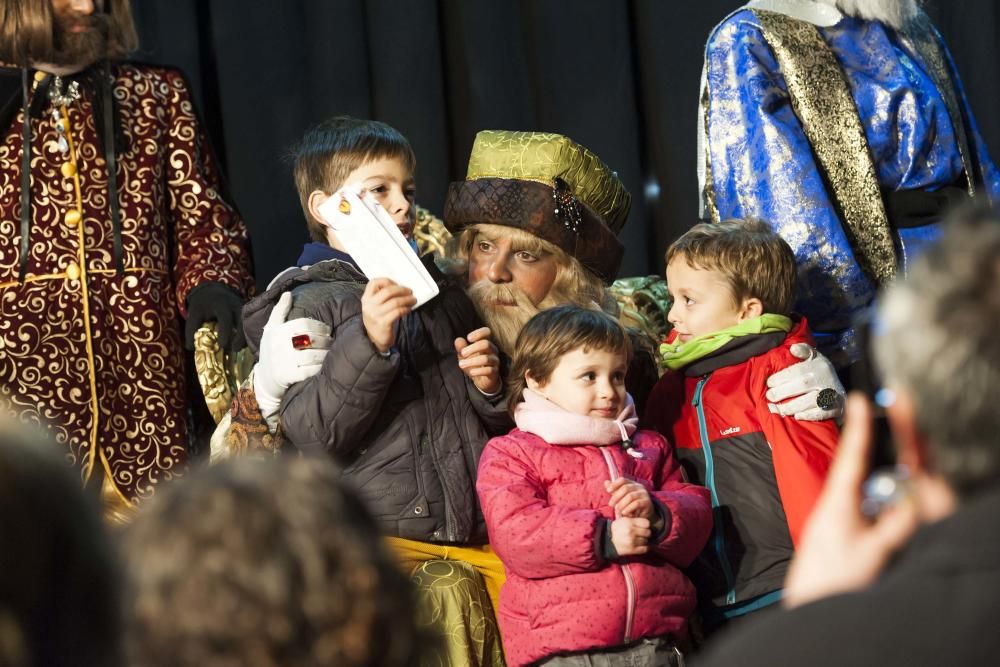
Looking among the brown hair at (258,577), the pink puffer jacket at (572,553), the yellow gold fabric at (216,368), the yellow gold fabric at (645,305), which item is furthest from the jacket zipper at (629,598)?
the brown hair at (258,577)

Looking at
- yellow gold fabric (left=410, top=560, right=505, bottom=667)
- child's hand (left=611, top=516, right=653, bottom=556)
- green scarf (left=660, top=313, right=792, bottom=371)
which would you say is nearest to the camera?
child's hand (left=611, top=516, right=653, bottom=556)

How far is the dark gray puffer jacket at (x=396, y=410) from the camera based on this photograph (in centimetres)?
257

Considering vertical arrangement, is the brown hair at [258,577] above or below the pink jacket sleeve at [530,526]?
above

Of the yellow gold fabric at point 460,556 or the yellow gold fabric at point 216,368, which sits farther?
the yellow gold fabric at point 216,368

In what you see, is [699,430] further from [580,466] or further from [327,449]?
[327,449]

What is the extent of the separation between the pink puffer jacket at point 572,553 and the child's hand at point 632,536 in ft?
0.13

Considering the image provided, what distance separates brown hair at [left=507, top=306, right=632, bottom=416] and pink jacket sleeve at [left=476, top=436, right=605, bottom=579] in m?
0.19

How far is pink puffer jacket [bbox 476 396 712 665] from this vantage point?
244 centimetres

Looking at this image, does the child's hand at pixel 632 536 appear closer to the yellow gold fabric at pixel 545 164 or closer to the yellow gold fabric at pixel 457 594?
the yellow gold fabric at pixel 457 594

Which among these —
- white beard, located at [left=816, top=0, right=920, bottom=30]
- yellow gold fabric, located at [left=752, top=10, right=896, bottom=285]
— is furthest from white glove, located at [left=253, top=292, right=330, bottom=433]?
white beard, located at [left=816, top=0, right=920, bottom=30]

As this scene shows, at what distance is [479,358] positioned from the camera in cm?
266

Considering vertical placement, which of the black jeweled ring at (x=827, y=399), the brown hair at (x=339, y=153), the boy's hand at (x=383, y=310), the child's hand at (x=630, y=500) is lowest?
the child's hand at (x=630, y=500)

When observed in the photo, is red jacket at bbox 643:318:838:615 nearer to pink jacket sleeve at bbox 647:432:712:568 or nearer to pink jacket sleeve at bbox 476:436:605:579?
pink jacket sleeve at bbox 647:432:712:568

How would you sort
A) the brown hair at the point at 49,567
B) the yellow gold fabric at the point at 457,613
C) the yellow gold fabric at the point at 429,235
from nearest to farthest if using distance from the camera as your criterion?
1. the brown hair at the point at 49,567
2. the yellow gold fabric at the point at 457,613
3. the yellow gold fabric at the point at 429,235
